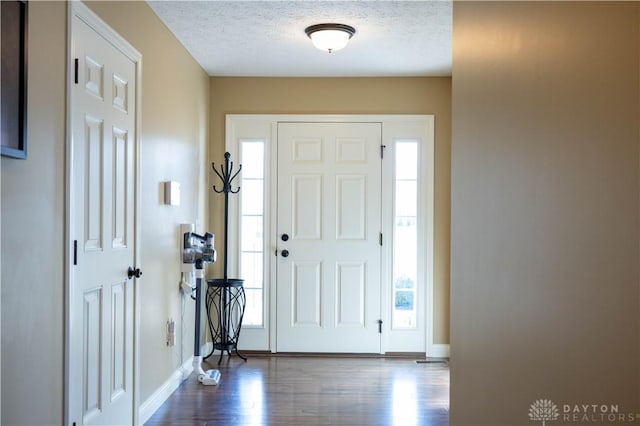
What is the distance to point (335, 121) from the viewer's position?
5184 millimetres

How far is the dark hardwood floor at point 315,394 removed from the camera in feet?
11.2

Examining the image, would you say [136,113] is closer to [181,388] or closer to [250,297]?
[181,388]

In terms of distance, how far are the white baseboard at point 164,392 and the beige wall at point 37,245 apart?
114 cm

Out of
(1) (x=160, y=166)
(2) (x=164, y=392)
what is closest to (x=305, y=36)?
(1) (x=160, y=166)

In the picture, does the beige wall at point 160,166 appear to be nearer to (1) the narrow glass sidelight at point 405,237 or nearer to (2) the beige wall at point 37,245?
(2) the beige wall at point 37,245

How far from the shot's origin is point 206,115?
5.09m

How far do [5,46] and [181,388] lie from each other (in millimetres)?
2856

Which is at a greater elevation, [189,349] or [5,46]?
[5,46]

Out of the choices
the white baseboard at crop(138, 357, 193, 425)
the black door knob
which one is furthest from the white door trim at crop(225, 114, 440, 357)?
the black door knob

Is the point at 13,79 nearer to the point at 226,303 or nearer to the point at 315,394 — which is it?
the point at 315,394

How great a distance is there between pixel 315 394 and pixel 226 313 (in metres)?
1.47

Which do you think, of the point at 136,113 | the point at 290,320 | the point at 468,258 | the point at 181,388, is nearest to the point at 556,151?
the point at 468,258

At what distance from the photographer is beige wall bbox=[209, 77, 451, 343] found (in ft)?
16.8

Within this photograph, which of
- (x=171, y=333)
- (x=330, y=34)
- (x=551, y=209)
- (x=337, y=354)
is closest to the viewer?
(x=551, y=209)
